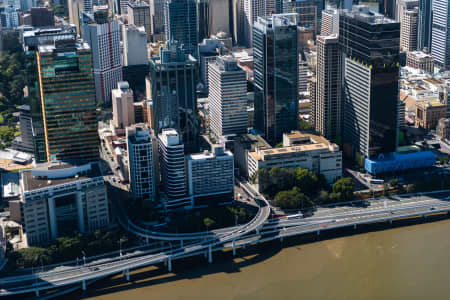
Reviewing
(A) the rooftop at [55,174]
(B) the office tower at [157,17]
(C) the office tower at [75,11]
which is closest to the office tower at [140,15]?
(B) the office tower at [157,17]

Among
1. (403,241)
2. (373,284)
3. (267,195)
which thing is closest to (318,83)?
(267,195)

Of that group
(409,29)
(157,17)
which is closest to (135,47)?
(157,17)

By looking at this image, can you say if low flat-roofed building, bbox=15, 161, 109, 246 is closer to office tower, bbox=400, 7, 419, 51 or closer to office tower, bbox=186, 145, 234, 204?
office tower, bbox=186, 145, 234, 204

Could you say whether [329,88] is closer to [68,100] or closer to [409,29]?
[68,100]

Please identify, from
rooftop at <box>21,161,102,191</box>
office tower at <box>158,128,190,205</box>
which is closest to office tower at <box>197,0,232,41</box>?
office tower at <box>158,128,190,205</box>

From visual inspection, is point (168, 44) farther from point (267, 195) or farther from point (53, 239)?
point (53, 239)

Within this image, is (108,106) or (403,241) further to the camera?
(108,106)
